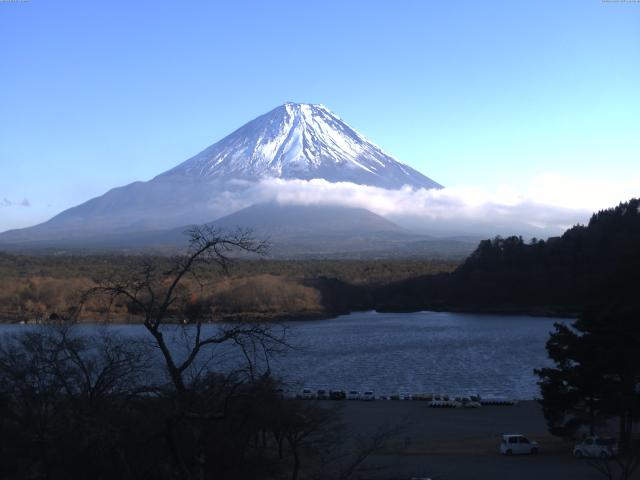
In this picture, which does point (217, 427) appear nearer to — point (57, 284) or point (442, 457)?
point (442, 457)

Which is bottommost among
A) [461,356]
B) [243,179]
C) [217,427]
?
[461,356]

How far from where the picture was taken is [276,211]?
126188mm

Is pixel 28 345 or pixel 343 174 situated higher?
pixel 343 174

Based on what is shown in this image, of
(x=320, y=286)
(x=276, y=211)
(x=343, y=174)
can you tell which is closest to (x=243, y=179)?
(x=276, y=211)

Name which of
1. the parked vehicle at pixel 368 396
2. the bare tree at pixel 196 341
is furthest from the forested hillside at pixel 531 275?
the bare tree at pixel 196 341

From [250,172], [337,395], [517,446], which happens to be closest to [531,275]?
[337,395]

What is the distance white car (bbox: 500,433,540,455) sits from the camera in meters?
12.6

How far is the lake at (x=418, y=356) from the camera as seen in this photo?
72.1 ft

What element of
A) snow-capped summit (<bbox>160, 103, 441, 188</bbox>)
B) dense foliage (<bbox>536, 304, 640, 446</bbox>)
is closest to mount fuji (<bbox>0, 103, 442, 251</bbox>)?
snow-capped summit (<bbox>160, 103, 441, 188</bbox>)

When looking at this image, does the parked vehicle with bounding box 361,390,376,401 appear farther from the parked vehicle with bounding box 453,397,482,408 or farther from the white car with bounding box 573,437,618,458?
the white car with bounding box 573,437,618,458

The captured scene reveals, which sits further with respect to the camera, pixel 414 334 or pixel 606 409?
pixel 414 334

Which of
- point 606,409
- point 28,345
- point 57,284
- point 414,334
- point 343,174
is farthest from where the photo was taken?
point 343,174

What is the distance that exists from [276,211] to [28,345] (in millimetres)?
118817

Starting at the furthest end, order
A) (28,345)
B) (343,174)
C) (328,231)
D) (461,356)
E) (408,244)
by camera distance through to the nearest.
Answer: (343,174)
(328,231)
(408,244)
(461,356)
(28,345)
